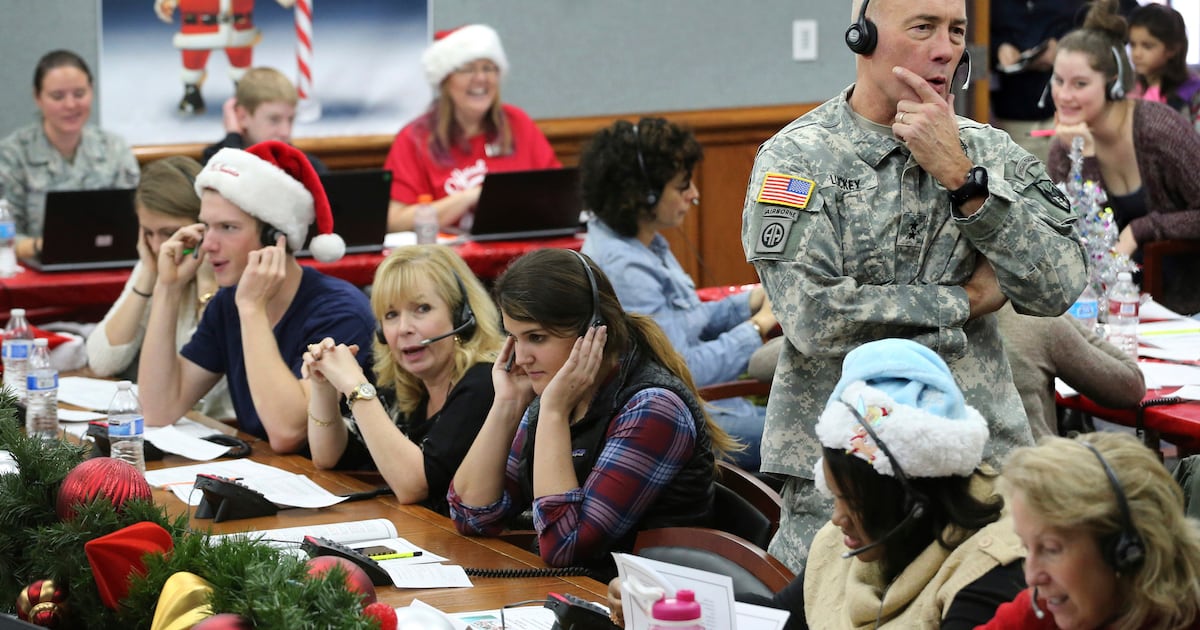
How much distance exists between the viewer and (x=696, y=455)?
9.39 feet

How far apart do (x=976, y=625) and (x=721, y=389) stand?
89.4 inches

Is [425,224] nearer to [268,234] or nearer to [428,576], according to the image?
[268,234]

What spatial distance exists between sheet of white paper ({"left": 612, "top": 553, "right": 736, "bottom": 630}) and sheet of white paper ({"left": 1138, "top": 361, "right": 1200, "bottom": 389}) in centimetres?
221

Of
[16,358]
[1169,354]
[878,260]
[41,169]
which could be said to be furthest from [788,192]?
[41,169]

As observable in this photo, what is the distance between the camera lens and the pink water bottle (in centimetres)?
178

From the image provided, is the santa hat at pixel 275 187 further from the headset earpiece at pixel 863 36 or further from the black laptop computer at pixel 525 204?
the headset earpiece at pixel 863 36

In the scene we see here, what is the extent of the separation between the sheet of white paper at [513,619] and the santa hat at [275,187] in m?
1.82

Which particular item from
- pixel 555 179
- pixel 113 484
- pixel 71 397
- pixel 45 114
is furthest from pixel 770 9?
pixel 113 484

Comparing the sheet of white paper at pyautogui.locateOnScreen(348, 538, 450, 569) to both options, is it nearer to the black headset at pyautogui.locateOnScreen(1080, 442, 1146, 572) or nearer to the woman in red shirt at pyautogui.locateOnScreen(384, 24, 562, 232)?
the black headset at pyautogui.locateOnScreen(1080, 442, 1146, 572)

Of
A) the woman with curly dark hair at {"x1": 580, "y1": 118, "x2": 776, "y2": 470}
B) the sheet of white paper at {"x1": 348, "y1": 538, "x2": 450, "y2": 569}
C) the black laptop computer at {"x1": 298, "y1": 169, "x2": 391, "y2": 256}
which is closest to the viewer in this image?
the sheet of white paper at {"x1": 348, "y1": 538, "x2": 450, "y2": 569}

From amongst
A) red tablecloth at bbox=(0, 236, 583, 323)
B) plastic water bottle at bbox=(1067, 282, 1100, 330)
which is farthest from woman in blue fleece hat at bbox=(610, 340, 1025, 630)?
red tablecloth at bbox=(0, 236, 583, 323)

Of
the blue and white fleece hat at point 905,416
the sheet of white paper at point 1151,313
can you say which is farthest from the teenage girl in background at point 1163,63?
the blue and white fleece hat at point 905,416

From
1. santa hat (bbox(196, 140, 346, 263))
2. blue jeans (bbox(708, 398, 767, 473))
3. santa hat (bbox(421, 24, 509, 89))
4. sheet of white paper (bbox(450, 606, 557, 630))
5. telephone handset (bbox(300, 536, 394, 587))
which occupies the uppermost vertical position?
santa hat (bbox(421, 24, 509, 89))

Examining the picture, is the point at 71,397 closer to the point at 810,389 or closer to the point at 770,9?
the point at 810,389
